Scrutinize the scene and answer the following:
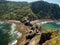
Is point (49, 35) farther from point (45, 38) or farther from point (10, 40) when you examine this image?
point (10, 40)

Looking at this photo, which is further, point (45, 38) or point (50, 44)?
point (45, 38)

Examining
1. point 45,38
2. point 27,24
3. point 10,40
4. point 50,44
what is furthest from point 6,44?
point 27,24

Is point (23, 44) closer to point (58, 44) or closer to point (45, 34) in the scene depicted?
point (45, 34)

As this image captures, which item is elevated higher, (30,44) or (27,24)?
(30,44)

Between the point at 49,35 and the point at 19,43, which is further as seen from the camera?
the point at 19,43

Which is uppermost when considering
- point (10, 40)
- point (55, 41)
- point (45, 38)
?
point (55, 41)

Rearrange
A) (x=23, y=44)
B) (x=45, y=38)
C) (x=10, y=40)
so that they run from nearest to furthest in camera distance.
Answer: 1. (x=45, y=38)
2. (x=23, y=44)
3. (x=10, y=40)

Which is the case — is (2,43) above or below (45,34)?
below

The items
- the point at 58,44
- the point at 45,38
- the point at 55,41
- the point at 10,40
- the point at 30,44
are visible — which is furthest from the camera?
the point at 10,40

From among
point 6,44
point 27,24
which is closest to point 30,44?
point 6,44
